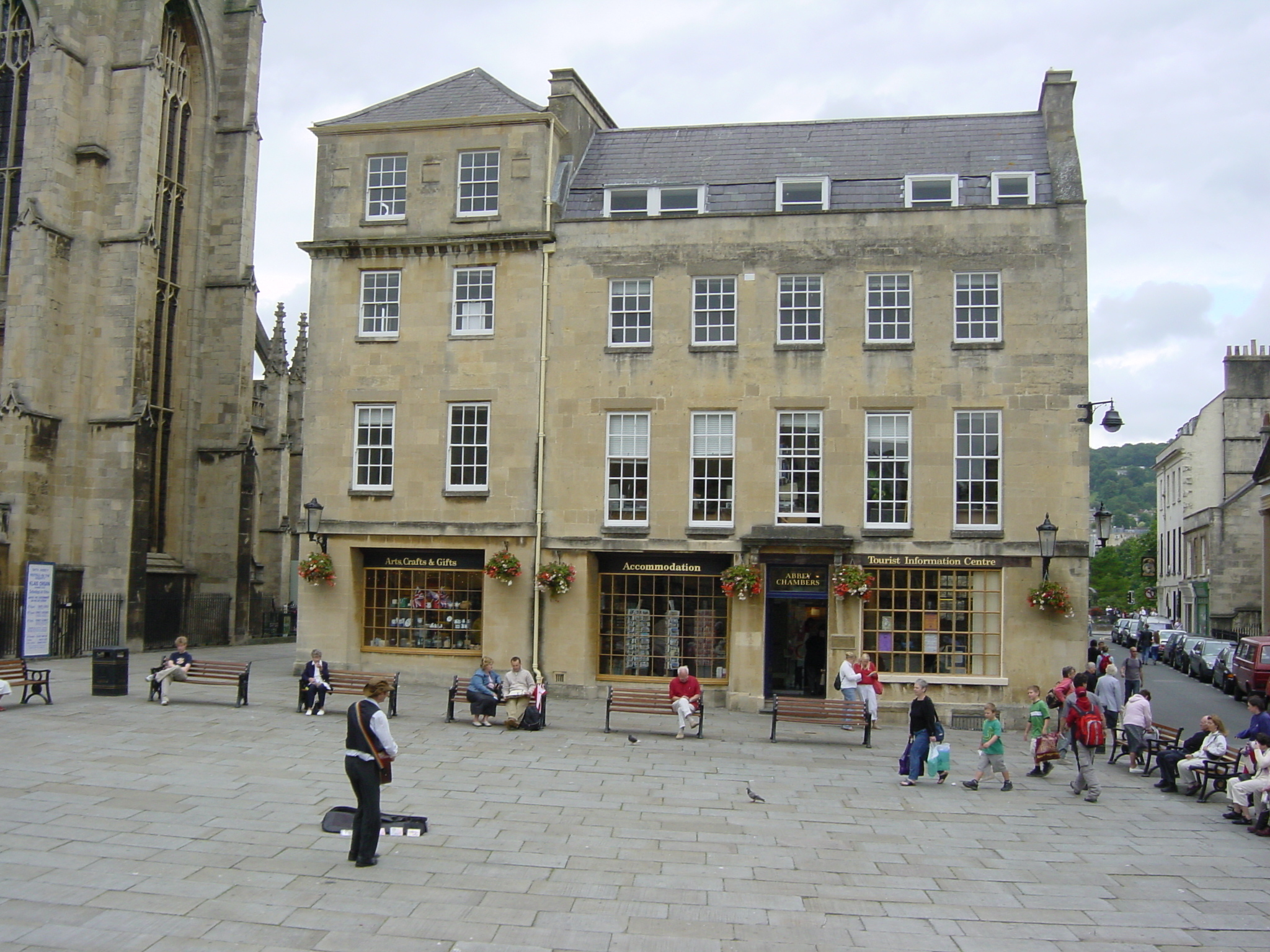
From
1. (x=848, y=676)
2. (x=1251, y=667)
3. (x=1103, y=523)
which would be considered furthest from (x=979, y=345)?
(x=1251, y=667)

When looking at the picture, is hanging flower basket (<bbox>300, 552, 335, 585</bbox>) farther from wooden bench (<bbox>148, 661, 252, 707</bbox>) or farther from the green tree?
the green tree

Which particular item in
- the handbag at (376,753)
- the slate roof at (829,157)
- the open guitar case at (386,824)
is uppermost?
the slate roof at (829,157)

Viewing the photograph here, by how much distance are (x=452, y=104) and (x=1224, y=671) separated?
2868cm

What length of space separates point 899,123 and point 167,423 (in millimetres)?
27475

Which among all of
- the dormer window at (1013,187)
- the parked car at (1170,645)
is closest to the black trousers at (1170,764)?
the dormer window at (1013,187)

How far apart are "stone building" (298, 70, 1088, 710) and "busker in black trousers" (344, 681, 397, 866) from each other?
14359mm

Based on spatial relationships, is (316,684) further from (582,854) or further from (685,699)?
(582,854)

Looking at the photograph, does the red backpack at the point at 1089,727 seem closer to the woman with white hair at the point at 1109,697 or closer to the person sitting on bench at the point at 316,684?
the woman with white hair at the point at 1109,697

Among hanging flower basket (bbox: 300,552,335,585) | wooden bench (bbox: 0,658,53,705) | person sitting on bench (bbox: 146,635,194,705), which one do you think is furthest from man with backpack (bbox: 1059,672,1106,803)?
wooden bench (bbox: 0,658,53,705)

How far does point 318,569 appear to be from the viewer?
26406 millimetres

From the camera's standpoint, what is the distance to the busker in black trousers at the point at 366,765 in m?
10.8

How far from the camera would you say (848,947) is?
912 cm

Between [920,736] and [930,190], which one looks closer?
[920,736]

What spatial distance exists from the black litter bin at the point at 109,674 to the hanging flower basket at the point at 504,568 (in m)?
7.87
